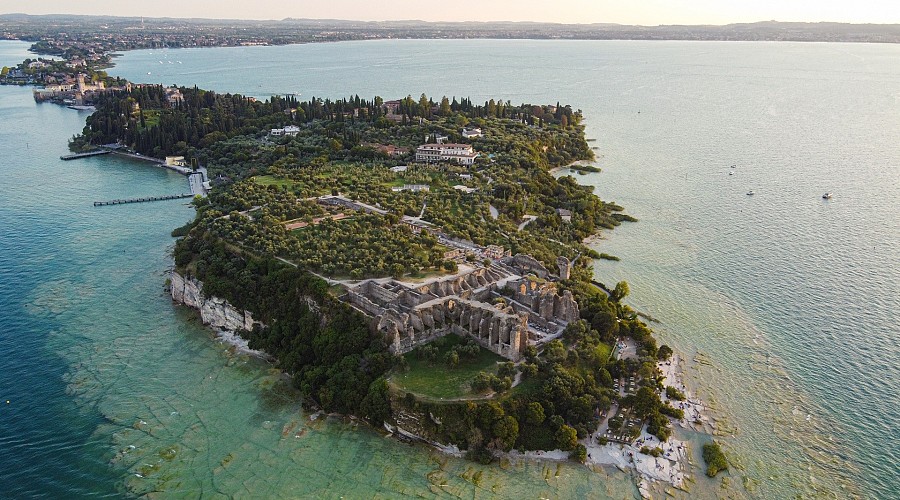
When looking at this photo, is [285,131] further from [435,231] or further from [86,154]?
[435,231]

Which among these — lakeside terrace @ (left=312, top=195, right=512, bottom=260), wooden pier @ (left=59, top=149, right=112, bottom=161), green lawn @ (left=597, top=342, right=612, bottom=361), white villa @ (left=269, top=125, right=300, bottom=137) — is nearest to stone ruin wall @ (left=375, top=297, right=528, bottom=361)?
green lawn @ (left=597, top=342, right=612, bottom=361)

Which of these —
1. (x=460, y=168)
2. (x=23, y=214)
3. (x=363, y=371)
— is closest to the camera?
(x=363, y=371)

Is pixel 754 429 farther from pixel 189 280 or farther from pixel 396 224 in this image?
pixel 189 280

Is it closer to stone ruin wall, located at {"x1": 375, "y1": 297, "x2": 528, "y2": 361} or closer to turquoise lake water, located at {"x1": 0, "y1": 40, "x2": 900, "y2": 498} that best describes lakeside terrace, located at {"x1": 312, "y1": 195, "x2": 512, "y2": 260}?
stone ruin wall, located at {"x1": 375, "y1": 297, "x2": 528, "y2": 361}

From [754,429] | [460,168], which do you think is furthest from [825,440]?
[460,168]

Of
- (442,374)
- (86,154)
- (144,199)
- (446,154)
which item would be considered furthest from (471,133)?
(442,374)

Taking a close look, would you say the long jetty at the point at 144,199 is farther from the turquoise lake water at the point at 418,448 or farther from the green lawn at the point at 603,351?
the green lawn at the point at 603,351
